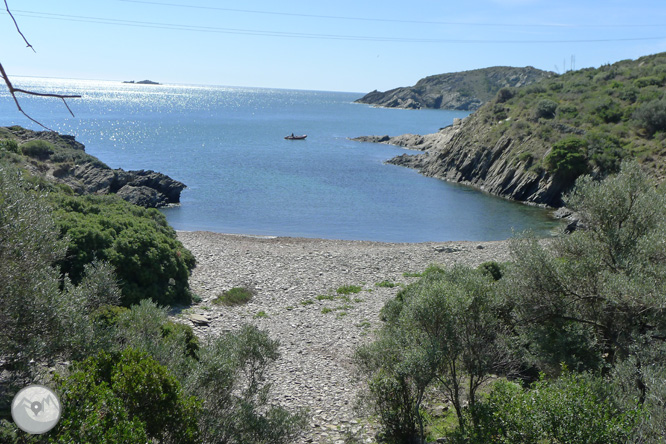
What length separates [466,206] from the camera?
59.8m

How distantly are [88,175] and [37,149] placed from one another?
531 centimetres

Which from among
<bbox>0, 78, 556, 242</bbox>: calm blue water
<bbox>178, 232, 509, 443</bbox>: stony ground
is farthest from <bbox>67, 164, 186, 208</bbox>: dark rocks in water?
<bbox>178, 232, 509, 443</bbox>: stony ground

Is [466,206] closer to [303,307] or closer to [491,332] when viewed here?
[303,307]

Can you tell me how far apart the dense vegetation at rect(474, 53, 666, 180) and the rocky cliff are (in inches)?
1786

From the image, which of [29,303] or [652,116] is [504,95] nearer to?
[652,116]

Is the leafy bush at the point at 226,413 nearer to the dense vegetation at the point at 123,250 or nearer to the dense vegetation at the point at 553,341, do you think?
the dense vegetation at the point at 553,341

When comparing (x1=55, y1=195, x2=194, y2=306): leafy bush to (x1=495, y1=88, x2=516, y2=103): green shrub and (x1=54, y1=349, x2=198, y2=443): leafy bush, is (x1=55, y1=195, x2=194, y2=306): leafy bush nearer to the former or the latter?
(x1=54, y1=349, x2=198, y2=443): leafy bush

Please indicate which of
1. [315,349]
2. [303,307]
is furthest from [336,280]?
[315,349]

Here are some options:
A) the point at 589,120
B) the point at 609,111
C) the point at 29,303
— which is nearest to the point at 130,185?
the point at 29,303

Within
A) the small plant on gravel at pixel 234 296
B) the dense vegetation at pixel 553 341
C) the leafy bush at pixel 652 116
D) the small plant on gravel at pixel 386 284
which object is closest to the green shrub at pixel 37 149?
the small plant on gravel at pixel 234 296

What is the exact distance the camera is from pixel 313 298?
25.5 m

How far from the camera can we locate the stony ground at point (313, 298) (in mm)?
15461

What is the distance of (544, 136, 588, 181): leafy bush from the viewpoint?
187 ft

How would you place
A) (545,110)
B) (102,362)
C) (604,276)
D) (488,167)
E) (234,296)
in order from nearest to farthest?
(102,362) → (604,276) → (234,296) → (545,110) → (488,167)
